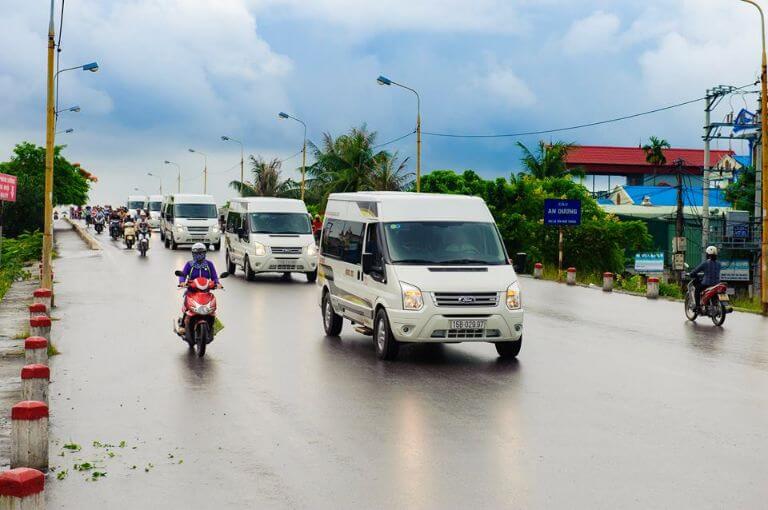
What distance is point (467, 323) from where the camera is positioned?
13133 mm

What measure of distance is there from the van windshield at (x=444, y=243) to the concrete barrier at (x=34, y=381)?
5679 millimetres

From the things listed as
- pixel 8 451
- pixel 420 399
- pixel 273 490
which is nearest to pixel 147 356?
pixel 420 399

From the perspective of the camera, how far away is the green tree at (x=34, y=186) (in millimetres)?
61778

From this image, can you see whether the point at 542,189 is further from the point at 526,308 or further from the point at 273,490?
the point at 273,490

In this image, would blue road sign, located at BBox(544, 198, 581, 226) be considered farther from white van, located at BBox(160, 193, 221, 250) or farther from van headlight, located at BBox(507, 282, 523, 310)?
van headlight, located at BBox(507, 282, 523, 310)

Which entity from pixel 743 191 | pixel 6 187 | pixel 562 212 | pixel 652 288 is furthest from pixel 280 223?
pixel 743 191

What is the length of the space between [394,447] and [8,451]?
3.08 metres

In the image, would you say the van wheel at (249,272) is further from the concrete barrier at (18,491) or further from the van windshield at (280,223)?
the concrete barrier at (18,491)

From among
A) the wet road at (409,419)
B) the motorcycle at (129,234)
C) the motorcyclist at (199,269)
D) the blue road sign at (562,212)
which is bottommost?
the wet road at (409,419)

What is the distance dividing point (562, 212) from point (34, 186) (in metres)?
40.3

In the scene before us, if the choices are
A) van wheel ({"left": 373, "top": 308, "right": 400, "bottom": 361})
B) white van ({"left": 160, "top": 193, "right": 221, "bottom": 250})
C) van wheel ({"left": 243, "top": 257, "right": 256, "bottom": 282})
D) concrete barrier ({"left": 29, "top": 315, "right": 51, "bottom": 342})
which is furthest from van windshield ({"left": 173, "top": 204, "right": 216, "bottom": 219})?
van wheel ({"left": 373, "top": 308, "right": 400, "bottom": 361})

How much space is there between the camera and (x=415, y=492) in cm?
691

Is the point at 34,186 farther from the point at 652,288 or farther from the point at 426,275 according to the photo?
the point at 426,275

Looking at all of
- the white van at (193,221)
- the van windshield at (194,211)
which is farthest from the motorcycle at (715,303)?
the van windshield at (194,211)
